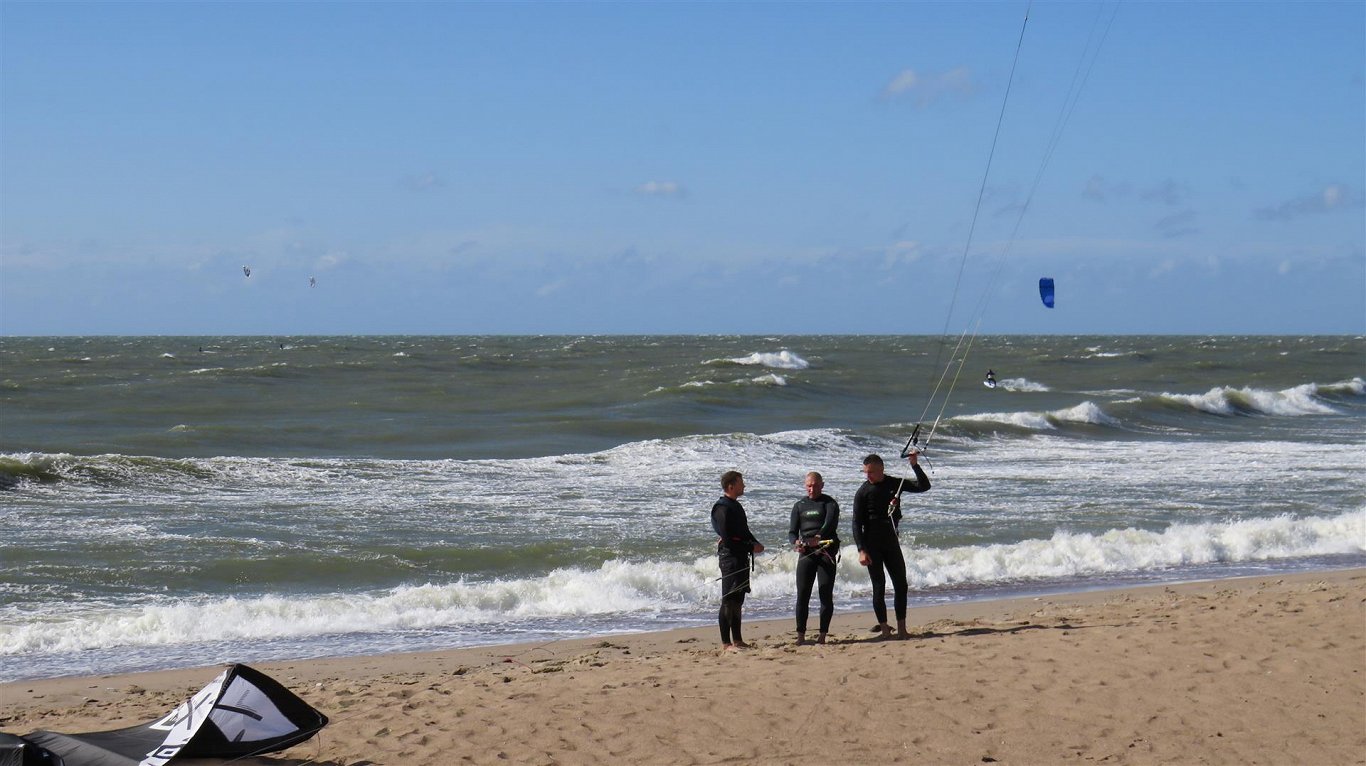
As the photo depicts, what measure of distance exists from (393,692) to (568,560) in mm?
5473

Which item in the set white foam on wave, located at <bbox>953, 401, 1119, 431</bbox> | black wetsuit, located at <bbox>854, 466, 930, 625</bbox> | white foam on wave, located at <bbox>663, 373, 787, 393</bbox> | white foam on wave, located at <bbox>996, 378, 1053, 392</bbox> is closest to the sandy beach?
black wetsuit, located at <bbox>854, 466, 930, 625</bbox>

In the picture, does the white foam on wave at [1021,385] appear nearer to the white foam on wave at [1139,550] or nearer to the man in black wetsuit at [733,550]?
the white foam on wave at [1139,550]

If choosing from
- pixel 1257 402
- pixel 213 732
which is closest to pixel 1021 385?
pixel 1257 402

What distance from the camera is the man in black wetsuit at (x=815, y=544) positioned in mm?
8547

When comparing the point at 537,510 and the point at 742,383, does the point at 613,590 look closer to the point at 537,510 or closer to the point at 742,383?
the point at 537,510

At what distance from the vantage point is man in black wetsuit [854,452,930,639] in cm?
866

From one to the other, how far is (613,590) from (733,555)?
2935 mm

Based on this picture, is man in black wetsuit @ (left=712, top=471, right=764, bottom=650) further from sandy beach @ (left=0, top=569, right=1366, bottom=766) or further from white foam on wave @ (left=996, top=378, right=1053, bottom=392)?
white foam on wave @ (left=996, top=378, right=1053, bottom=392)

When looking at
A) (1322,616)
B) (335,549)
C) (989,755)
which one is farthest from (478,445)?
(989,755)

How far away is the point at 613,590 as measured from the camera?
36.8 feet

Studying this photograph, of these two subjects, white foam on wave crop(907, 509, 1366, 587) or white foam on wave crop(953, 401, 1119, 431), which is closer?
white foam on wave crop(907, 509, 1366, 587)

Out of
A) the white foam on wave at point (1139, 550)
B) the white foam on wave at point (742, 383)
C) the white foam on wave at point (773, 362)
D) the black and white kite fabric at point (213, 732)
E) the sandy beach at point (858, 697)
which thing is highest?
the white foam on wave at point (773, 362)

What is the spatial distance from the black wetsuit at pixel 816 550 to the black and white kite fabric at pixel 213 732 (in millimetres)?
3677

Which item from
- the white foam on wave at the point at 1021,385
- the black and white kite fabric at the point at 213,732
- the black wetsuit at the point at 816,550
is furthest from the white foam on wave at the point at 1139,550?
the white foam on wave at the point at 1021,385
